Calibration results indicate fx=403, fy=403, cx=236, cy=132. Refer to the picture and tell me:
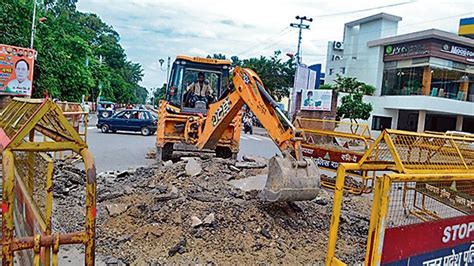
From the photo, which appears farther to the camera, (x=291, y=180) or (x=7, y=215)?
(x=291, y=180)

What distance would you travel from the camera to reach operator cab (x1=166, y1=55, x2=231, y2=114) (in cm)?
→ 1102

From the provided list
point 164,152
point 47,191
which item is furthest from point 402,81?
point 47,191

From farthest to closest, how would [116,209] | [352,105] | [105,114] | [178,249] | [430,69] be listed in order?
1. [430,69]
2. [352,105]
3. [105,114]
4. [116,209]
5. [178,249]

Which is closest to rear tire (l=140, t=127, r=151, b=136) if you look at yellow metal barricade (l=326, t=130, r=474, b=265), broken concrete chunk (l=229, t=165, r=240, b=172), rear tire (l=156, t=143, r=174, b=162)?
rear tire (l=156, t=143, r=174, b=162)

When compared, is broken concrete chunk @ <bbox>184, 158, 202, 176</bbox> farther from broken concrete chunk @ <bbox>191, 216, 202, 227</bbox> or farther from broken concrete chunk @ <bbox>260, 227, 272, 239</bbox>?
broken concrete chunk @ <bbox>260, 227, 272, 239</bbox>

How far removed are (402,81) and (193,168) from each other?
30846 mm

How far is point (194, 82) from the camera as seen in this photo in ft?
36.8

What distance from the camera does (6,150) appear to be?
2.26 metres

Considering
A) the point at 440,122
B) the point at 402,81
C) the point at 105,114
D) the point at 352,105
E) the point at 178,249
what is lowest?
the point at 178,249

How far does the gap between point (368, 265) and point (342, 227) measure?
371 cm

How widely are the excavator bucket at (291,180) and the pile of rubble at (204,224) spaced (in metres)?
0.57

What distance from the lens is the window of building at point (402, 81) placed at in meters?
33.1

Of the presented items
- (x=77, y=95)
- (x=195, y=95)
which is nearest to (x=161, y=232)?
(x=195, y=95)

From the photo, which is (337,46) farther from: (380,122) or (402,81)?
(380,122)
